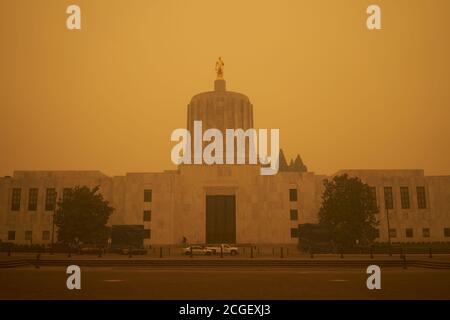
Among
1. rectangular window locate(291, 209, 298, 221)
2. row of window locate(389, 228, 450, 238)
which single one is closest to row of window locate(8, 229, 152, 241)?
rectangular window locate(291, 209, 298, 221)

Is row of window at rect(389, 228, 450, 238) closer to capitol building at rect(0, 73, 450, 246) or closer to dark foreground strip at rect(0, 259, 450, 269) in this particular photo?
capitol building at rect(0, 73, 450, 246)

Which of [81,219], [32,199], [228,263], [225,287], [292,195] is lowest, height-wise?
[228,263]

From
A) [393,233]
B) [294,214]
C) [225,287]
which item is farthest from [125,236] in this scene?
[393,233]

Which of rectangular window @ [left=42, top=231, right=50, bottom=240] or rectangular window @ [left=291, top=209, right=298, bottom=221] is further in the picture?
rectangular window @ [left=291, top=209, right=298, bottom=221]

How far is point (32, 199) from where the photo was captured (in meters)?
59.1

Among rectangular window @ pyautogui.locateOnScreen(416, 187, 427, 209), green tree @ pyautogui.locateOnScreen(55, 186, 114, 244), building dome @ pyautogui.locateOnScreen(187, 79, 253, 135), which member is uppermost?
building dome @ pyautogui.locateOnScreen(187, 79, 253, 135)

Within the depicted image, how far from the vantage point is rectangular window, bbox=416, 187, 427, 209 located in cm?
5922

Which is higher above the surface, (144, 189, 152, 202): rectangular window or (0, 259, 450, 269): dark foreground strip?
(144, 189, 152, 202): rectangular window

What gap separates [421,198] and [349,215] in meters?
23.3

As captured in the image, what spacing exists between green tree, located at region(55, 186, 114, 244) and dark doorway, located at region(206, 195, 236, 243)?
1679 centimetres

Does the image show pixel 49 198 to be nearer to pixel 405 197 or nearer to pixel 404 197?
pixel 404 197

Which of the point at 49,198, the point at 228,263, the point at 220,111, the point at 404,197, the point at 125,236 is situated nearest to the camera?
the point at 228,263

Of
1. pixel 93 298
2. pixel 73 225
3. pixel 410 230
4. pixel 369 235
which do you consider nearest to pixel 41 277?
pixel 93 298

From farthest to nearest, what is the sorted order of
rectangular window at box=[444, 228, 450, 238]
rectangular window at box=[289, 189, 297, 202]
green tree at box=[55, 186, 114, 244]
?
rectangular window at box=[289, 189, 297, 202] < rectangular window at box=[444, 228, 450, 238] < green tree at box=[55, 186, 114, 244]
